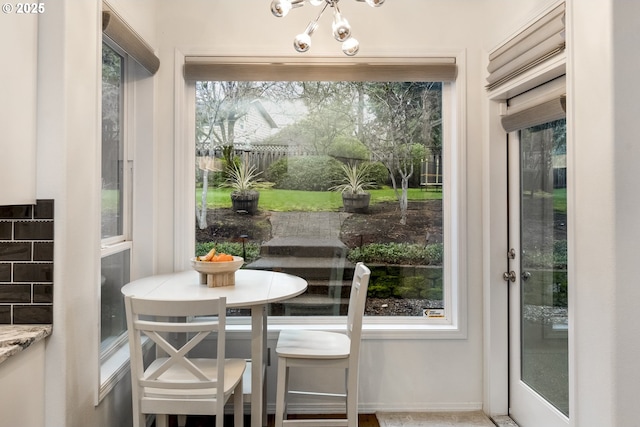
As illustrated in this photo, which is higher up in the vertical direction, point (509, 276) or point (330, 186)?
point (330, 186)

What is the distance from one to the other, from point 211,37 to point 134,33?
53 cm

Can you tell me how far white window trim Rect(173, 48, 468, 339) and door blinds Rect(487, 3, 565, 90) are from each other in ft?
0.87

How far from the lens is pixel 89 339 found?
73.5 inches

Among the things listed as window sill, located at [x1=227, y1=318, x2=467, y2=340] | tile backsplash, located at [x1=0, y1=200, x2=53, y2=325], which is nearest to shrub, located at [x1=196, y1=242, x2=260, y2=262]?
window sill, located at [x1=227, y1=318, x2=467, y2=340]

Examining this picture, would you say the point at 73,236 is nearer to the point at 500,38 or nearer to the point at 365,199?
the point at 365,199

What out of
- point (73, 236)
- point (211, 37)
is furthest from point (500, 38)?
point (73, 236)

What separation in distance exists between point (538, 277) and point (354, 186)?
1230mm

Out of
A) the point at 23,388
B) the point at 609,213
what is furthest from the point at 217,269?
the point at 609,213

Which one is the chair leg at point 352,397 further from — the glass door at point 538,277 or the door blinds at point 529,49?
the door blinds at point 529,49

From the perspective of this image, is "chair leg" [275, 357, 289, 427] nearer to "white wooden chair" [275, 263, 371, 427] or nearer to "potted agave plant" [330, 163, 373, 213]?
"white wooden chair" [275, 263, 371, 427]

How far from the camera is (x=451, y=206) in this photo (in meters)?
2.81

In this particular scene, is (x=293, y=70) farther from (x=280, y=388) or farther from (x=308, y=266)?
(x=280, y=388)

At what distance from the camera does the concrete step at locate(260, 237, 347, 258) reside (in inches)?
112

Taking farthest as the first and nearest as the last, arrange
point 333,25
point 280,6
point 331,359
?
point 331,359, point 333,25, point 280,6
